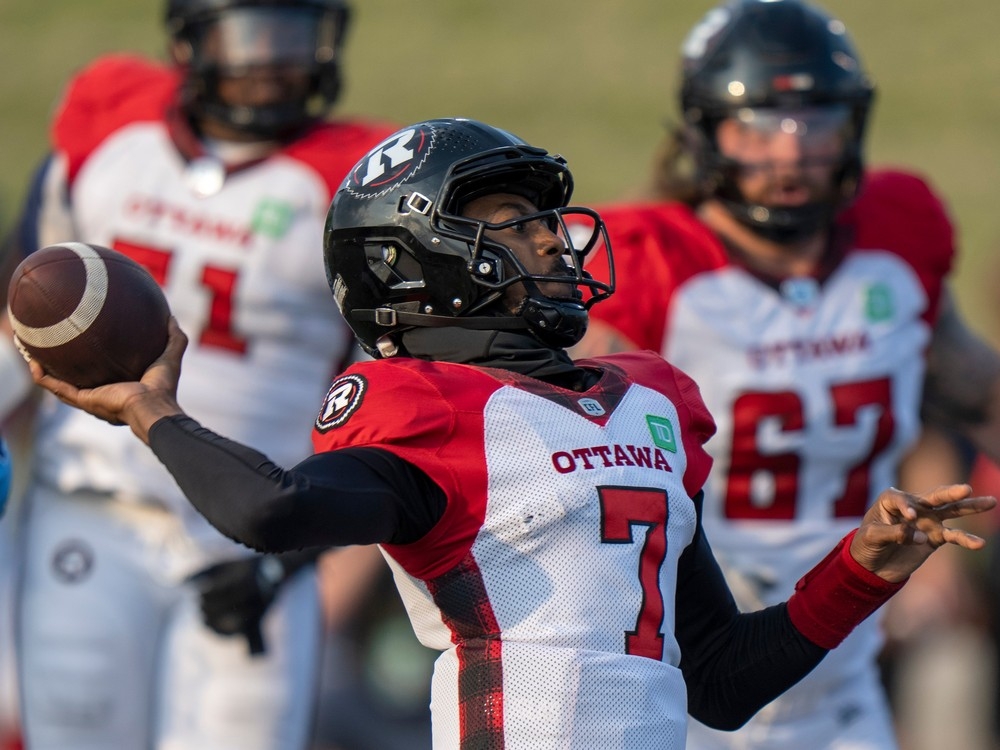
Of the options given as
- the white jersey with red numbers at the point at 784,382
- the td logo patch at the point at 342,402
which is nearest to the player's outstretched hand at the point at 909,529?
the td logo patch at the point at 342,402

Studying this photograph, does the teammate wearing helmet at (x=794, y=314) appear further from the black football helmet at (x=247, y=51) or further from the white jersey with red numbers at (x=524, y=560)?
the white jersey with red numbers at (x=524, y=560)

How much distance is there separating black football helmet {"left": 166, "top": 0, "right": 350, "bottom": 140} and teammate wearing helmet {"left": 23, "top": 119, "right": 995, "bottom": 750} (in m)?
1.98

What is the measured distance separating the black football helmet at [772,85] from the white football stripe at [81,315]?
2.09 meters

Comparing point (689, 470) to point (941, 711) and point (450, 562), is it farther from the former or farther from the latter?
point (941, 711)

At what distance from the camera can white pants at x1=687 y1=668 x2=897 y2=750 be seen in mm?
4148

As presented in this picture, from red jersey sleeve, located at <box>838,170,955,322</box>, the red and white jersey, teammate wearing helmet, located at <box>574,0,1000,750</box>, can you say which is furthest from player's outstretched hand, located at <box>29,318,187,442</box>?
red jersey sleeve, located at <box>838,170,955,322</box>

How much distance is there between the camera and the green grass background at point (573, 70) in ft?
42.9

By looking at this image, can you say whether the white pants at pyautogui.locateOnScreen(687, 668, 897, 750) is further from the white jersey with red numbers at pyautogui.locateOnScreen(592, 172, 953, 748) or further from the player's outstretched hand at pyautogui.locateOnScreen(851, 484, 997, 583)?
the player's outstretched hand at pyautogui.locateOnScreen(851, 484, 997, 583)

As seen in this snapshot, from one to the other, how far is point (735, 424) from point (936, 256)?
0.78 metres

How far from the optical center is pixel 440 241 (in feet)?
9.41

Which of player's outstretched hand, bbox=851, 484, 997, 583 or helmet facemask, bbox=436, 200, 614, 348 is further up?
helmet facemask, bbox=436, 200, 614, 348

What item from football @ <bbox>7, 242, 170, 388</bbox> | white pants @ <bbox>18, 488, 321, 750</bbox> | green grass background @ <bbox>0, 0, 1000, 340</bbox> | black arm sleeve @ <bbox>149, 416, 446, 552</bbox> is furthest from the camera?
green grass background @ <bbox>0, 0, 1000, 340</bbox>

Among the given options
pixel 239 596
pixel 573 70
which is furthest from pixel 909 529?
pixel 573 70

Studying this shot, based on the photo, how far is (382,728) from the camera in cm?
648
